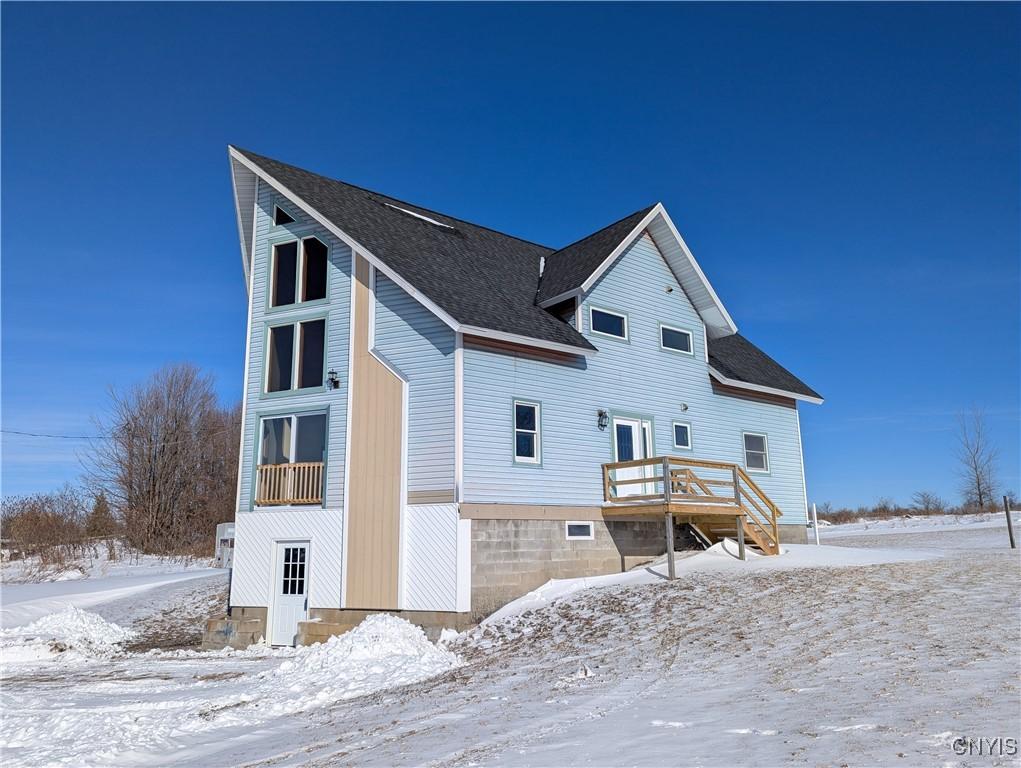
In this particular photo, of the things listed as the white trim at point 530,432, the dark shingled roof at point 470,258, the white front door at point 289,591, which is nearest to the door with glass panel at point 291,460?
the white front door at point 289,591

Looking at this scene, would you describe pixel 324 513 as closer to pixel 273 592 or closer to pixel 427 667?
pixel 273 592

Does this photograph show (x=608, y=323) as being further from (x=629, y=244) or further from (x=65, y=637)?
(x=65, y=637)

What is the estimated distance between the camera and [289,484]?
1784 cm

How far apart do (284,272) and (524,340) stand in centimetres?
668

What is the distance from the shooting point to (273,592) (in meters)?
17.7

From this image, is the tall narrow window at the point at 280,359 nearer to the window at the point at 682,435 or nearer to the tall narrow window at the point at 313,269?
the tall narrow window at the point at 313,269

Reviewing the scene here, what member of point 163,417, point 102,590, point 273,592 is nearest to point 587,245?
point 273,592

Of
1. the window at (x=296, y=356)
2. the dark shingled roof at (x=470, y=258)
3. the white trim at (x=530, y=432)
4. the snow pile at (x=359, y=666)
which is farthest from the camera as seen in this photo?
the window at (x=296, y=356)

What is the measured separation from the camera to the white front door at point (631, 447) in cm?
1925

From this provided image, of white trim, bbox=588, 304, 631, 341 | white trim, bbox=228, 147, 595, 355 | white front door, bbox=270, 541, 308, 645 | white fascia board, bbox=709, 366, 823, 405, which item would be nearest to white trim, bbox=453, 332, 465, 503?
white trim, bbox=228, 147, 595, 355

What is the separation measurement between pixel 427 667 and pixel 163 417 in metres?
35.1

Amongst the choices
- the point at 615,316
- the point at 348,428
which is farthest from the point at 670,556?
the point at 348,428

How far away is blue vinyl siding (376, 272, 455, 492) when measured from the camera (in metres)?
16.0

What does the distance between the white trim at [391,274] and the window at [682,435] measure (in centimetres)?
389
